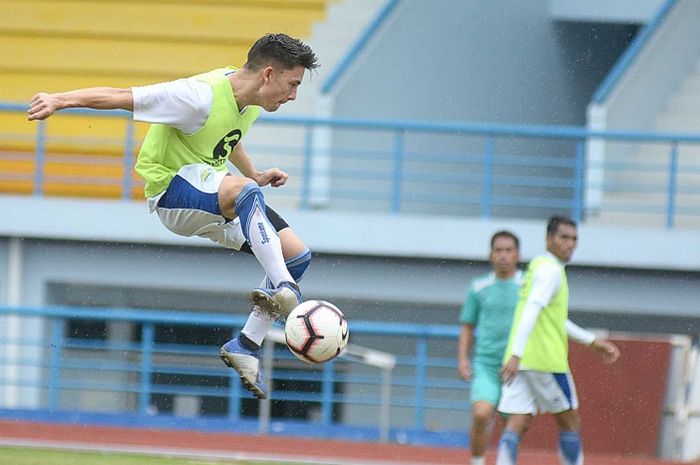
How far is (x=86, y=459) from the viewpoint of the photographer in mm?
10531

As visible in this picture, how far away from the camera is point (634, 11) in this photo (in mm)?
16281

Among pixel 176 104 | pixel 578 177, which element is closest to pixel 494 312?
pixel 176 104

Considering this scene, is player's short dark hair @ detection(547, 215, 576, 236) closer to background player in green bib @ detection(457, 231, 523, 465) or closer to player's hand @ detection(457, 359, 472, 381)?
background player in green bib @ detection(457, 231, 523, 465)

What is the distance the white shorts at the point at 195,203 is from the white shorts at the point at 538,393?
244 centimetres

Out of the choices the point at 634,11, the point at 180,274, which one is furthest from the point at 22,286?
the point at 634,11

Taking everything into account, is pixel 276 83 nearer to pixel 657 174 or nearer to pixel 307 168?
pixel 307 168

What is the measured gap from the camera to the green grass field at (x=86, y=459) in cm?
1013

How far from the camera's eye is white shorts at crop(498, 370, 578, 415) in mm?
9352

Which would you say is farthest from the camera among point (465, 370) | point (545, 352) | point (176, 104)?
point (465, 370)

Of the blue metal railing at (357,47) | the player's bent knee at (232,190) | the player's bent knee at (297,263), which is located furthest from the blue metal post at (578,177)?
the player's bent knee at (232,190)

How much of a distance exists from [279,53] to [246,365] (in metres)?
1.53

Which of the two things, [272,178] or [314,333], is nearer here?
[314,333]

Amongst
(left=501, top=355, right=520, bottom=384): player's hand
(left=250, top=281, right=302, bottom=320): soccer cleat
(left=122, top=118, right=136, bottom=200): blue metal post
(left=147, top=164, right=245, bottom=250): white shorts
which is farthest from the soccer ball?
(left=122, top=118, right=136, bottom=200): blue metal post

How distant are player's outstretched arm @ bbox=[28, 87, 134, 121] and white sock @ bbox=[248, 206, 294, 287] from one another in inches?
31.8
